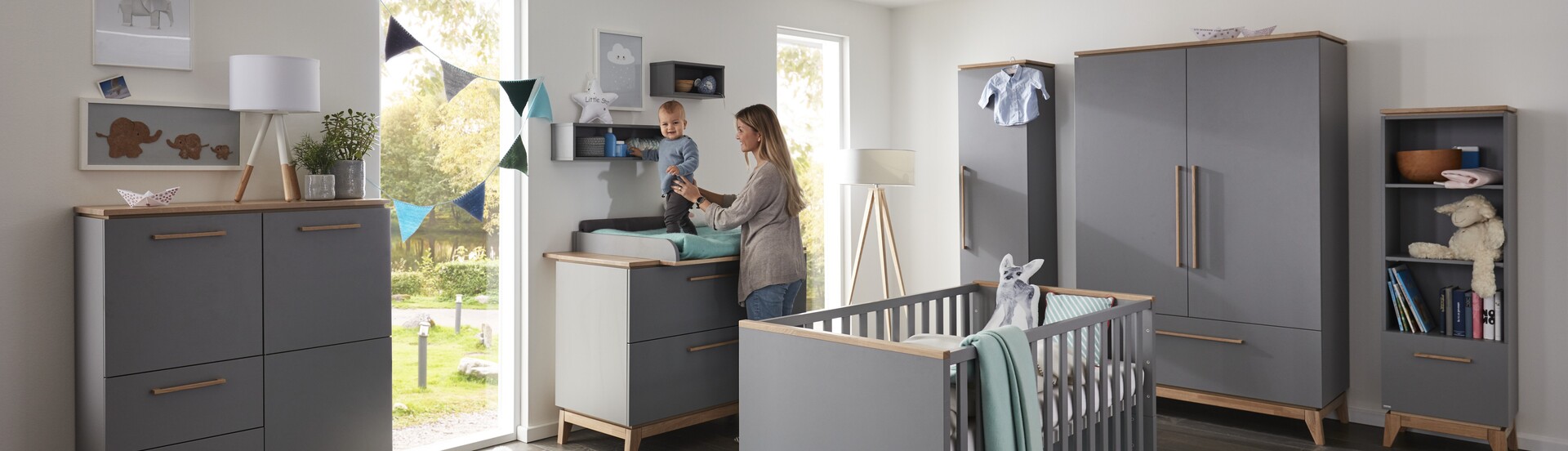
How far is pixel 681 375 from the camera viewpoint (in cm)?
383

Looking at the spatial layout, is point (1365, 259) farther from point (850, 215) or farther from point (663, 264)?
point (663, 264)

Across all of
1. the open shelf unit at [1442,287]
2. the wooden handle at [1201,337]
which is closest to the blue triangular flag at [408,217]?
the wooden handle at [1201,337]

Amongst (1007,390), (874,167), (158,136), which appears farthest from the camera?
(874,167)

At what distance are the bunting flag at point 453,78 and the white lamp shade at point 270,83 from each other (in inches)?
24.3

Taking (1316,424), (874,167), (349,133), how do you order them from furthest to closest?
(874,167), (1316,424), (349,133)

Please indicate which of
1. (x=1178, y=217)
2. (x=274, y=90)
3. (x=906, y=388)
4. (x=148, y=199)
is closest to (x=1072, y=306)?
(x=1178, y=217)

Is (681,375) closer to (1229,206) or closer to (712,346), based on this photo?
(712,346)

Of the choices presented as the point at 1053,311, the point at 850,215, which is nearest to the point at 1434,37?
the point at 1053,311

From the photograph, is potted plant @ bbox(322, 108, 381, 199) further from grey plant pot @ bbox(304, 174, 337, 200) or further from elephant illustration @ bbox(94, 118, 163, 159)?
elephant illustration @ bbox(94, 118, 163, 159)

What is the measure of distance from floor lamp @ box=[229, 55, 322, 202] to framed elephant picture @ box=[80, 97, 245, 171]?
0.08 meters

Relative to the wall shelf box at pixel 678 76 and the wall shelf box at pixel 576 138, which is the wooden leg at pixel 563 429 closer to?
the wall shelf box at pixel 576 138

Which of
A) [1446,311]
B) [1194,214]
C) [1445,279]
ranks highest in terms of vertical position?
[1194,214]

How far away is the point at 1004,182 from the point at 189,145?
344 cm

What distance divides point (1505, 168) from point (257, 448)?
14.0 feet
